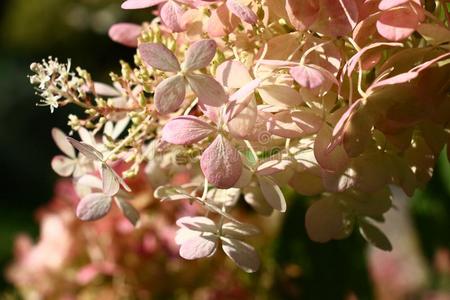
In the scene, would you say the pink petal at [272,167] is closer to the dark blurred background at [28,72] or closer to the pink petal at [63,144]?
the pink petal at [63,144]

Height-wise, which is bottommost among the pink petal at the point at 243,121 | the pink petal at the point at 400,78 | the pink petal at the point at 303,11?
the pink petal at the point at 243,121

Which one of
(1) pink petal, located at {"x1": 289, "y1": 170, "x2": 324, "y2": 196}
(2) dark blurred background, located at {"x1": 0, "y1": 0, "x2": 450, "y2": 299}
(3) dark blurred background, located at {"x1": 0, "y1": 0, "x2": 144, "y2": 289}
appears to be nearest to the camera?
(1) pink petal, located at {"x1": 289, "y1": 170, "x2": 324, "y2": 196}

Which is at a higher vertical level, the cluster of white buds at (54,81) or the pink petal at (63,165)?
the cluster of white buds at (54,81)

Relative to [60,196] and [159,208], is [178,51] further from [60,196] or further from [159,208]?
[60,196]

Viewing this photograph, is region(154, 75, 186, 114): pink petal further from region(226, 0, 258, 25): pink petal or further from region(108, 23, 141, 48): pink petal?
region(108, 23, 141, 48): pink petal

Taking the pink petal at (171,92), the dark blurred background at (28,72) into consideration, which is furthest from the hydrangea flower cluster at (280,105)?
the dark blurred background at (28,72)

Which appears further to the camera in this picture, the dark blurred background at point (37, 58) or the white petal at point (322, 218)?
the dark blurred background at point (37, 58)

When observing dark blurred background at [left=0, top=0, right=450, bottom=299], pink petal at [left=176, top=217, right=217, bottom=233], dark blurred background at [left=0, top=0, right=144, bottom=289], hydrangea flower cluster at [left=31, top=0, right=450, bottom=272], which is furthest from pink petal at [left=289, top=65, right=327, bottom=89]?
dark blurred background at [left=0, top=0, right=144, bottom=289]
